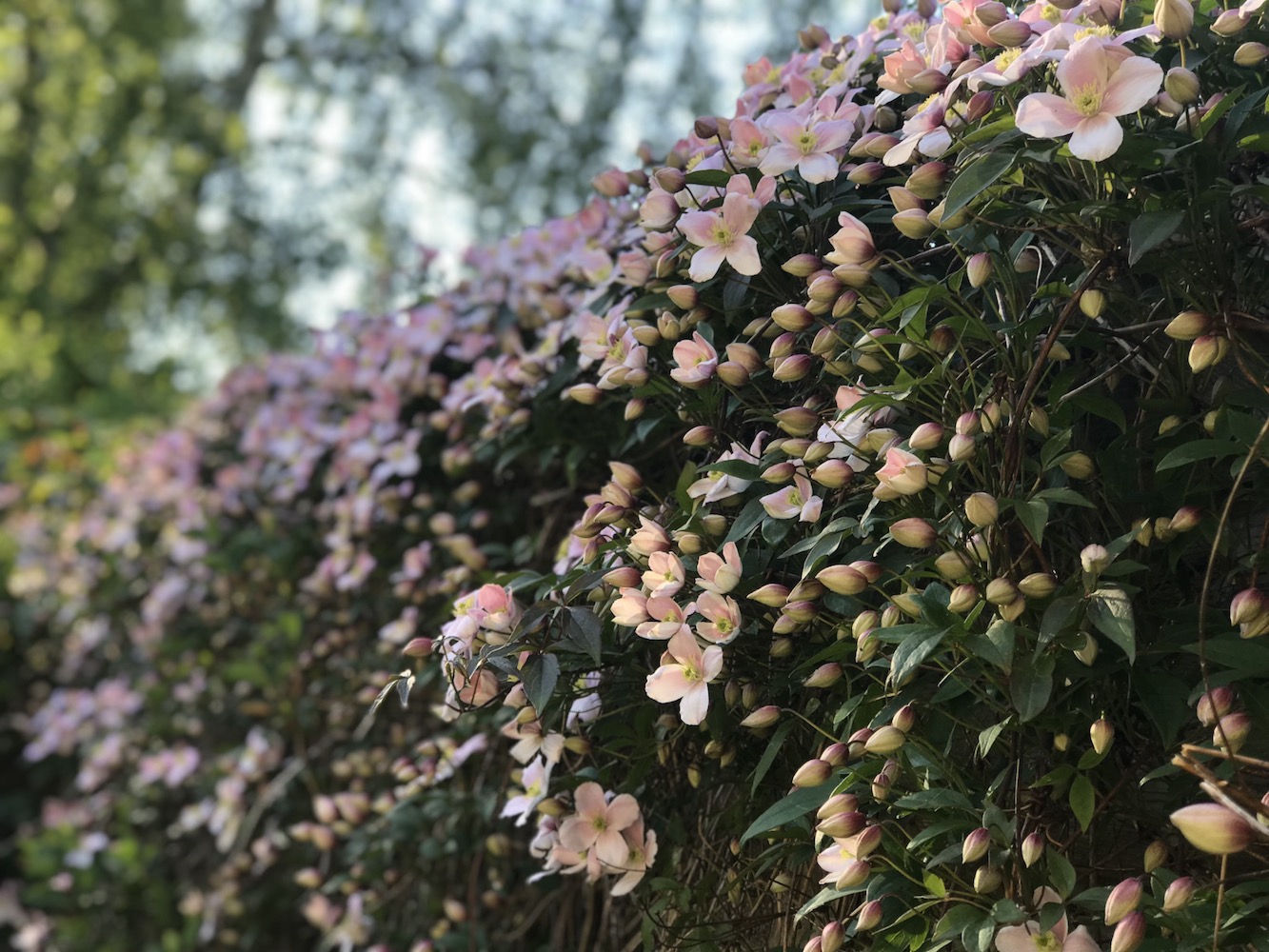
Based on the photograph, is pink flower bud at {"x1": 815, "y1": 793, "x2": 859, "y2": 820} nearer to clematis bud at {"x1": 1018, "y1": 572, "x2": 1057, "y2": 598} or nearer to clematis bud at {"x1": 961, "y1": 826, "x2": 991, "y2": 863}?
clematis bud at {"x1": 961, "y1": 826, "x2": 991, "y2": 863}

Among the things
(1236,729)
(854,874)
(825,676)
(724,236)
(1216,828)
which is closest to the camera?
(1216,828)

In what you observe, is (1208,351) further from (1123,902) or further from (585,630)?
(585,630)

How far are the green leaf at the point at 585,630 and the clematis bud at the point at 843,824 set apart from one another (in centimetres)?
26

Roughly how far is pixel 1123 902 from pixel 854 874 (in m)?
0.20

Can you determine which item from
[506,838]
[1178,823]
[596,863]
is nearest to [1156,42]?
[1178,823]

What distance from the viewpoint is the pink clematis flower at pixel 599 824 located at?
1146 millimetres

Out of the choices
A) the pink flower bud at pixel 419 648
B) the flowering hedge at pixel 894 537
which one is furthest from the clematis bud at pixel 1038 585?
the pink flower bud at pixel 419 648

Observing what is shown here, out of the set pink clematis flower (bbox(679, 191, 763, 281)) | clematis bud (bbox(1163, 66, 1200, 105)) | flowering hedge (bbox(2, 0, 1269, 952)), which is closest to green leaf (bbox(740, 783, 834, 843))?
flowering hedge (bbox(2, 0, 1269, 952))

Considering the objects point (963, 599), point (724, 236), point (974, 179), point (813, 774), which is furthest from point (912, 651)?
point (724, 236)

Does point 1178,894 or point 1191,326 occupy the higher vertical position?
point 1191,326

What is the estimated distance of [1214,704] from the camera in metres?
0.78

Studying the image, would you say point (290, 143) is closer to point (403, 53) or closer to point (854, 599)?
point (403, 53)

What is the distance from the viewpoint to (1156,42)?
949 millimetres

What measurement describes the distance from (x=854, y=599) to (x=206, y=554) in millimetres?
1872
